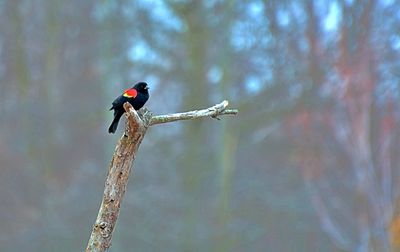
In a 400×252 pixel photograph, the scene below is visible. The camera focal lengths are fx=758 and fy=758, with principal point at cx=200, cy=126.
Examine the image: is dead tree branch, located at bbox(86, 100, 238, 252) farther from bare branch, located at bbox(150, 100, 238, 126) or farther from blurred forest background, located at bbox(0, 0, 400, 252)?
blurred forest background, located at bbox(0, 0, 400, 252)

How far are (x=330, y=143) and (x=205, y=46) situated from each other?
1846 millimetres

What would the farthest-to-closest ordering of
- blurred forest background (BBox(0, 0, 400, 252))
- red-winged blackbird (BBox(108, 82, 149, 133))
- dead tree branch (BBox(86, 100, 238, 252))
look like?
blurred forest background (BBox(0, 0, 400, 252)) → red-winged blackbird (BBox(108, 82, 149, 133)) → dead tree branch (BBox(86, 100, 238, 252))

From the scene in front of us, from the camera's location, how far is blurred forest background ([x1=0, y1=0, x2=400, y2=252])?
833 cm

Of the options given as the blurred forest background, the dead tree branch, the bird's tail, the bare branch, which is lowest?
the dead tree branch

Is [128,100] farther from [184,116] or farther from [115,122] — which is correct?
[184,116]

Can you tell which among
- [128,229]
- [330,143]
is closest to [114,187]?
[330,143]

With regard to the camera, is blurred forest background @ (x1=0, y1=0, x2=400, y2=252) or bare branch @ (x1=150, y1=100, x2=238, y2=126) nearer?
bare branch @ (x1=150, y1=100, x2=238, y2=126)

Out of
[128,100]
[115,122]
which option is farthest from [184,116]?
[115,122]

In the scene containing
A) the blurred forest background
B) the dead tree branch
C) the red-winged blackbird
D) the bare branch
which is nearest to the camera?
the dead tree branch

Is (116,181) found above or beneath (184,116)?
beneath

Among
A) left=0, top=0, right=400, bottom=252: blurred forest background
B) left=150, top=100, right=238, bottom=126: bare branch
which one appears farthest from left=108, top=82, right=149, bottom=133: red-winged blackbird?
left=0, top=0, right=400, bottom=252: blurred forest background

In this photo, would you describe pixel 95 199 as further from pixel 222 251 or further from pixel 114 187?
pixel 114 187

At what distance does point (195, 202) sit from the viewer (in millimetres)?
9156

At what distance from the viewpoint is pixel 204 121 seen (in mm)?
9125
